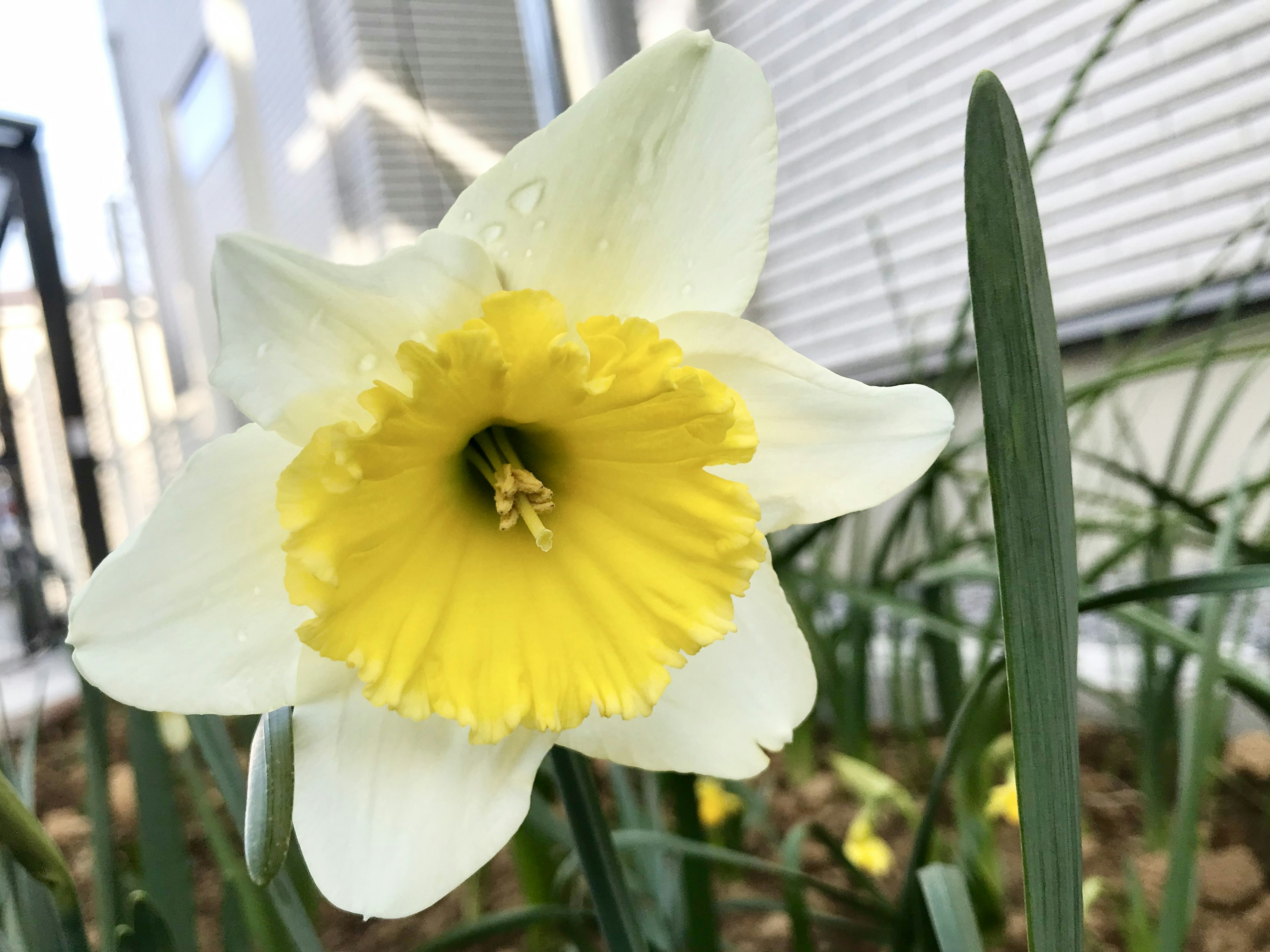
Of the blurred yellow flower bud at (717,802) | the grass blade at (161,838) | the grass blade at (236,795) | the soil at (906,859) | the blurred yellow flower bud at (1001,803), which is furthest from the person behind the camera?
the blurred yellow flower bud at (717,802)

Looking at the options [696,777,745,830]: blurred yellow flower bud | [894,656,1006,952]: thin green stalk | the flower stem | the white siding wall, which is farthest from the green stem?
the white siding wall

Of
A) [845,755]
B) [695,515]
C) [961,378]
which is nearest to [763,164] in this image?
[695,515]

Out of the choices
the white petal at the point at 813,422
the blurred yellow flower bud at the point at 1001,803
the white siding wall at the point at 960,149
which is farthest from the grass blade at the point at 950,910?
the white siding wall at the point at 960,149

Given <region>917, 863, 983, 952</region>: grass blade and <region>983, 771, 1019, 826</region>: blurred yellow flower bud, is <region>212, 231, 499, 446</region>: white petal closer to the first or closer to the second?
<region>917, 863, 983, 952</region>: grass blade

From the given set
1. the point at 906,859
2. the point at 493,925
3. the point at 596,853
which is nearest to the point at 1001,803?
the point at 906,859

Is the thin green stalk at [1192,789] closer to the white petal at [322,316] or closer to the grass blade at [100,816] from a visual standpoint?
the white petal at [322,316]
